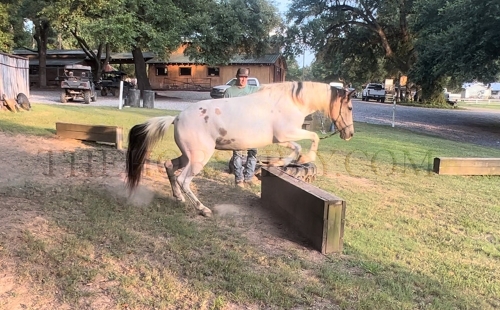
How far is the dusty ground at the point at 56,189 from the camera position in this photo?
10.1 feet

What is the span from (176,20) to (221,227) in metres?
22.9

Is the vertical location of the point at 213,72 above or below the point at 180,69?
below

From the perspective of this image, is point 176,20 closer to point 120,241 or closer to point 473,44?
point 473,44

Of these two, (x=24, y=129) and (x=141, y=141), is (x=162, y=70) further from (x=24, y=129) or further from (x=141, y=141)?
(x=141, y=141)

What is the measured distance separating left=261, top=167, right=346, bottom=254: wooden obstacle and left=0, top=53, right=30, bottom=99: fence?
12.3 metres

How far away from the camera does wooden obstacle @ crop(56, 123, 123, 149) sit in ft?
28.6

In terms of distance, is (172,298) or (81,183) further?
(81,183)

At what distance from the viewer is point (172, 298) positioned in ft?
9.53

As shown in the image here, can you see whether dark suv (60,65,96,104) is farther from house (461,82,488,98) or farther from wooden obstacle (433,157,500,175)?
house (461,82,488,98)

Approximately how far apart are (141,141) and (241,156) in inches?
80.2

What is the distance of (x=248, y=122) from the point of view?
4543 millimetres

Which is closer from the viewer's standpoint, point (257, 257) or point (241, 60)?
point (257, 257)

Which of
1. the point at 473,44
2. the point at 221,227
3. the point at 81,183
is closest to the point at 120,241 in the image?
the point at 221,227

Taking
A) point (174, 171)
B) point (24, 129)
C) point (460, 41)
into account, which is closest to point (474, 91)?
point (460, 41)
